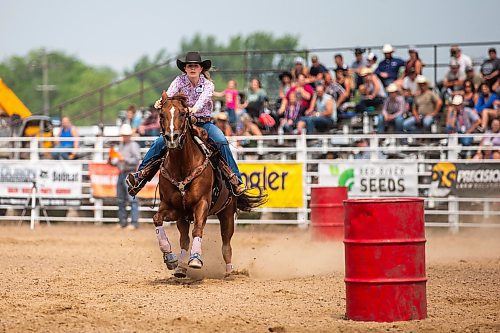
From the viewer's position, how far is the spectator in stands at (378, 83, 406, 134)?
18.8 meters

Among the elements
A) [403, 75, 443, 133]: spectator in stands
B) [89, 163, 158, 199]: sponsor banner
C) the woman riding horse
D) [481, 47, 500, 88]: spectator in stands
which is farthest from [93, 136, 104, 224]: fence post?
the woman riding horse

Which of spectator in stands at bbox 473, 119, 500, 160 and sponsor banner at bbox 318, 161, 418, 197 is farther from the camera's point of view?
sponsor banner at bbox 318, 161, 418, 197

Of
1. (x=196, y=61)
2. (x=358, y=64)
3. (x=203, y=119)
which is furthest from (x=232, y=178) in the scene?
(x=358, y=64)

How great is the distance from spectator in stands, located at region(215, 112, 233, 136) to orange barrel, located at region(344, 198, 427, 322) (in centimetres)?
1166

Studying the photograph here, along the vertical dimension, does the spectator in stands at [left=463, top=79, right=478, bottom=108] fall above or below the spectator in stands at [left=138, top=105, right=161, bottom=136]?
above

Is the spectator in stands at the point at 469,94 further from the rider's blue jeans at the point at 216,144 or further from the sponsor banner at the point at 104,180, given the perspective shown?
the rider's blue jeans at the point at 216,144

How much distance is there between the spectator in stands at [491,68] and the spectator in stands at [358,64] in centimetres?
281

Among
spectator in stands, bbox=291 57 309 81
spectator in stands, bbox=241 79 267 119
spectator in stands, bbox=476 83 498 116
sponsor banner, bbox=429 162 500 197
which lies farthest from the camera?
spectator in stands, bbox=241 79 267 119

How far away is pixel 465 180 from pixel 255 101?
526 cm

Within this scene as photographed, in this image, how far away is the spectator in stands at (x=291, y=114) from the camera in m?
19.9

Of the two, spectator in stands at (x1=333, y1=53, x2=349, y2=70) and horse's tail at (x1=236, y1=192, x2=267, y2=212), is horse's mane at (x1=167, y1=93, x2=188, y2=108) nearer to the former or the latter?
horse's tail at (x1=236, y1=192, x2=267, y2=212)

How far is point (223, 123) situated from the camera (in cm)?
1922

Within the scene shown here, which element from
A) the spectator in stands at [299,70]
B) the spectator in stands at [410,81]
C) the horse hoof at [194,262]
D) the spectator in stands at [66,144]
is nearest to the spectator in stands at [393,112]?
the spectator in stands at [410,81]

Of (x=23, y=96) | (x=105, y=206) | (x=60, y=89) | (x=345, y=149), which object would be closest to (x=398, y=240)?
(x=345, y=149)
